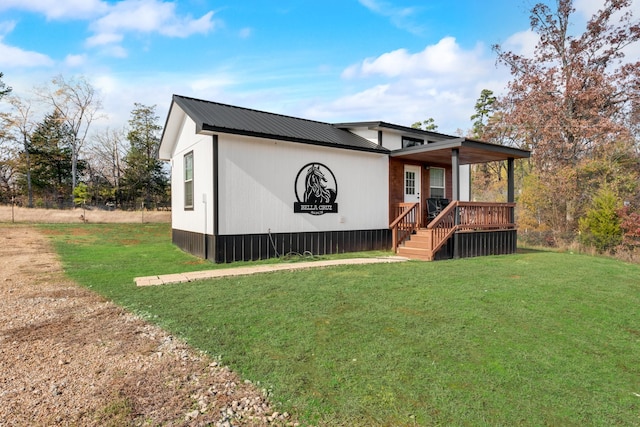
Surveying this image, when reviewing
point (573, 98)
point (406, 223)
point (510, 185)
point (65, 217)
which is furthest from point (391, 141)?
point (65, 217)

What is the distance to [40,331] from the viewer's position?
3.60 meters

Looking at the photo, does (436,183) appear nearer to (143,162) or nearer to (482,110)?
(482,110)

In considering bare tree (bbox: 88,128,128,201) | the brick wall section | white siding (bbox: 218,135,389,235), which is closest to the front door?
the brick wall section

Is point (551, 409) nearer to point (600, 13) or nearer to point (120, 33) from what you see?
point (120, 33)

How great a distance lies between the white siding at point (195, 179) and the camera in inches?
324

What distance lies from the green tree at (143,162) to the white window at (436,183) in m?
26.9

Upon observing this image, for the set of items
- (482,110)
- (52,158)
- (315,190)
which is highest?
(482,110)

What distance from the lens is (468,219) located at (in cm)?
951

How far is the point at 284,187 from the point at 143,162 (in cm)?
2730

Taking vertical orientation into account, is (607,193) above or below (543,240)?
above

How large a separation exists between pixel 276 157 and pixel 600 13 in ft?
59.6

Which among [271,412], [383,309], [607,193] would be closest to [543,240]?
[607,193]

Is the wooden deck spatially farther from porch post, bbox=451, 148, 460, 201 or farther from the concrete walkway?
the concrete walkway

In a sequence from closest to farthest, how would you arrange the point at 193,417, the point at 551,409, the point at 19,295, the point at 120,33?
1. the point at 193,417
2. the point at 551,409
3. the point at 19,295
4. the point at 120,33
